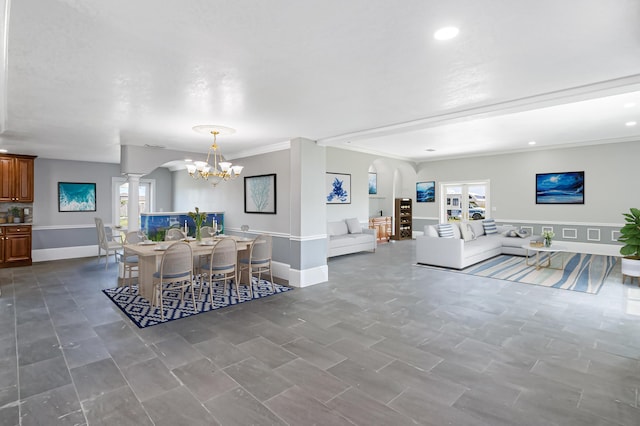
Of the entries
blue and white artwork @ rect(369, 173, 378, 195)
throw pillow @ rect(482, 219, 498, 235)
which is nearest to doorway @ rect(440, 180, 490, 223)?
throw pillow @ rect(482, 219, 498, 235)

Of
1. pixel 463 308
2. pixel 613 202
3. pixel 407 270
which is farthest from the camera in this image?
pixel 613 202

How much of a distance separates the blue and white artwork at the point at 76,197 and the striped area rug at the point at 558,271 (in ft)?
30.4

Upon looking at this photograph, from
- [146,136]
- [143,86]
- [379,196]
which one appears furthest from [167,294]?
[379,196]

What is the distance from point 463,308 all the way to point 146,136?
5.42 meters

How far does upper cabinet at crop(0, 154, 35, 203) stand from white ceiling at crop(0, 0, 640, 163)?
294 cm

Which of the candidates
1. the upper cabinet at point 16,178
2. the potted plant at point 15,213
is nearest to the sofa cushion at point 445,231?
the upper cabinet at point 16,178

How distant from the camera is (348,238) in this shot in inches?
314

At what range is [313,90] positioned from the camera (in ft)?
10.3

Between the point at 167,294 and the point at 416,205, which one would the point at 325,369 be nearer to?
the point at 167,294

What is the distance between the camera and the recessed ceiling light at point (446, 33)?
2051 mm

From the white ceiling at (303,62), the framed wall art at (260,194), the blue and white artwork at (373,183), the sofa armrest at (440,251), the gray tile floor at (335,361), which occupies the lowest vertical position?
the gray tile floor at (335,361)

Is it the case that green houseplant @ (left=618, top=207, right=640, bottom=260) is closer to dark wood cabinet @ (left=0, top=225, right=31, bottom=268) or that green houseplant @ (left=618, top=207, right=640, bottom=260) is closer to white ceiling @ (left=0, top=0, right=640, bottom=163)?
white ceiling @ (left=0, top=0, right=640, bottom=163)

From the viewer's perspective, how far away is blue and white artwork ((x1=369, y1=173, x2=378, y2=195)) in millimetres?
10816

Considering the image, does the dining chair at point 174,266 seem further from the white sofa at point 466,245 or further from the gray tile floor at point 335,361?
the white sofa at point 466,245
